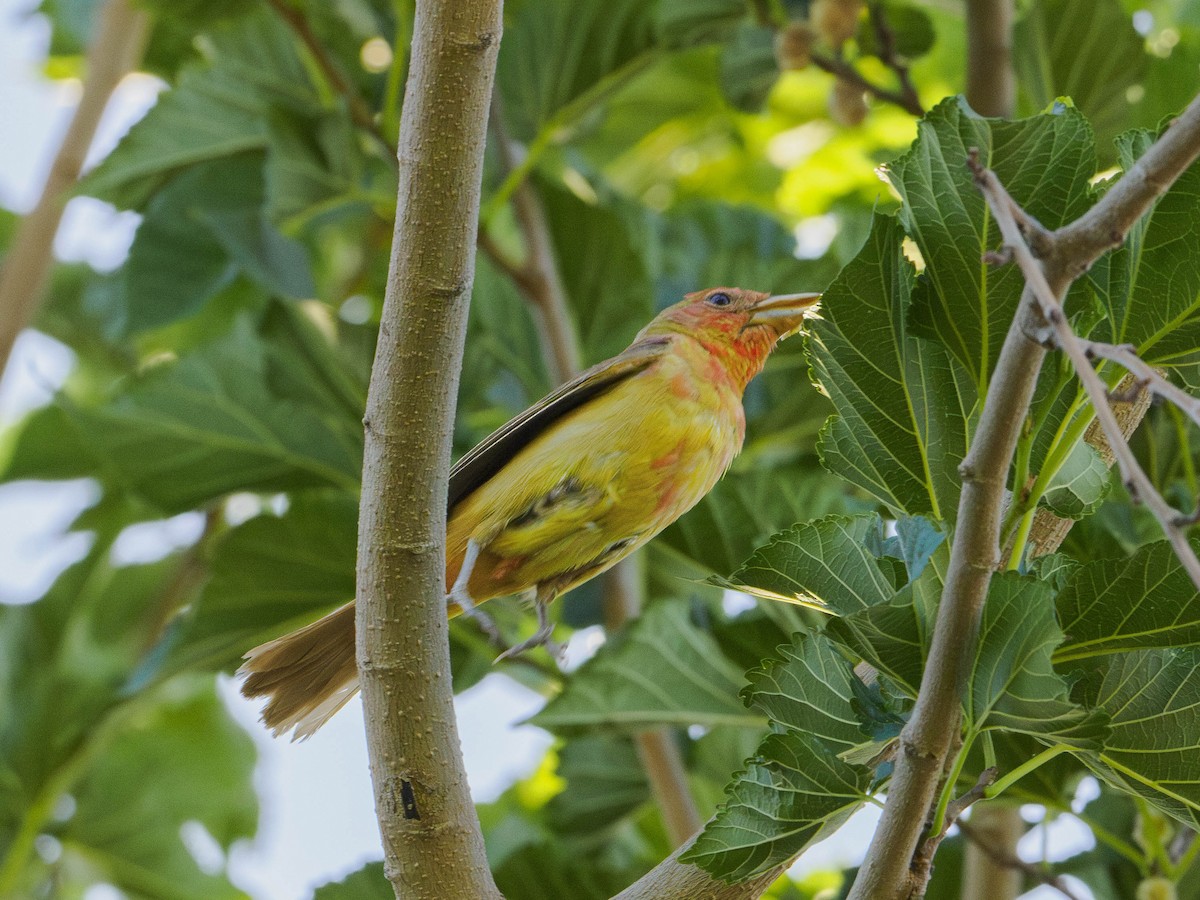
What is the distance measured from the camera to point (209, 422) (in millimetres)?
3961

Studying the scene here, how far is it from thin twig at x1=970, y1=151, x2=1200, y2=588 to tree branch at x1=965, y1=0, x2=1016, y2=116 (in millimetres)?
2429

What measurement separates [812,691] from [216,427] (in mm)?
2673

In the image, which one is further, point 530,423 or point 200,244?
point 200,244

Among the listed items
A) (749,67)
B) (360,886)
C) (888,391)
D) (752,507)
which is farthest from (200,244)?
(888,391)

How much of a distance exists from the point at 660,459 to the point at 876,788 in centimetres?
94

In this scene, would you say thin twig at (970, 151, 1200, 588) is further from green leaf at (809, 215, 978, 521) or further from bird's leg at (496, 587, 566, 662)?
bird's leg at (496, 587, 566, 662)

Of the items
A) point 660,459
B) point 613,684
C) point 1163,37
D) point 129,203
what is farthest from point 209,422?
point 1163,37

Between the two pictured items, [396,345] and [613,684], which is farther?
[613,684]

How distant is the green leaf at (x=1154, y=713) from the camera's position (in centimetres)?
167

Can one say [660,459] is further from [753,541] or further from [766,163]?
[766,163]

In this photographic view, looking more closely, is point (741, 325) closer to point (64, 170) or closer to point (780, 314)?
point (780, 314)

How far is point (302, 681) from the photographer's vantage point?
2.42 metres

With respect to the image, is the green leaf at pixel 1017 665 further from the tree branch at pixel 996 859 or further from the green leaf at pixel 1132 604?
the tree branch at pixel 996 859

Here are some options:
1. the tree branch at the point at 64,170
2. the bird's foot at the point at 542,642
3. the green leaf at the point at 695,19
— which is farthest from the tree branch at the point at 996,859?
the tree branch at the point at 64,170
